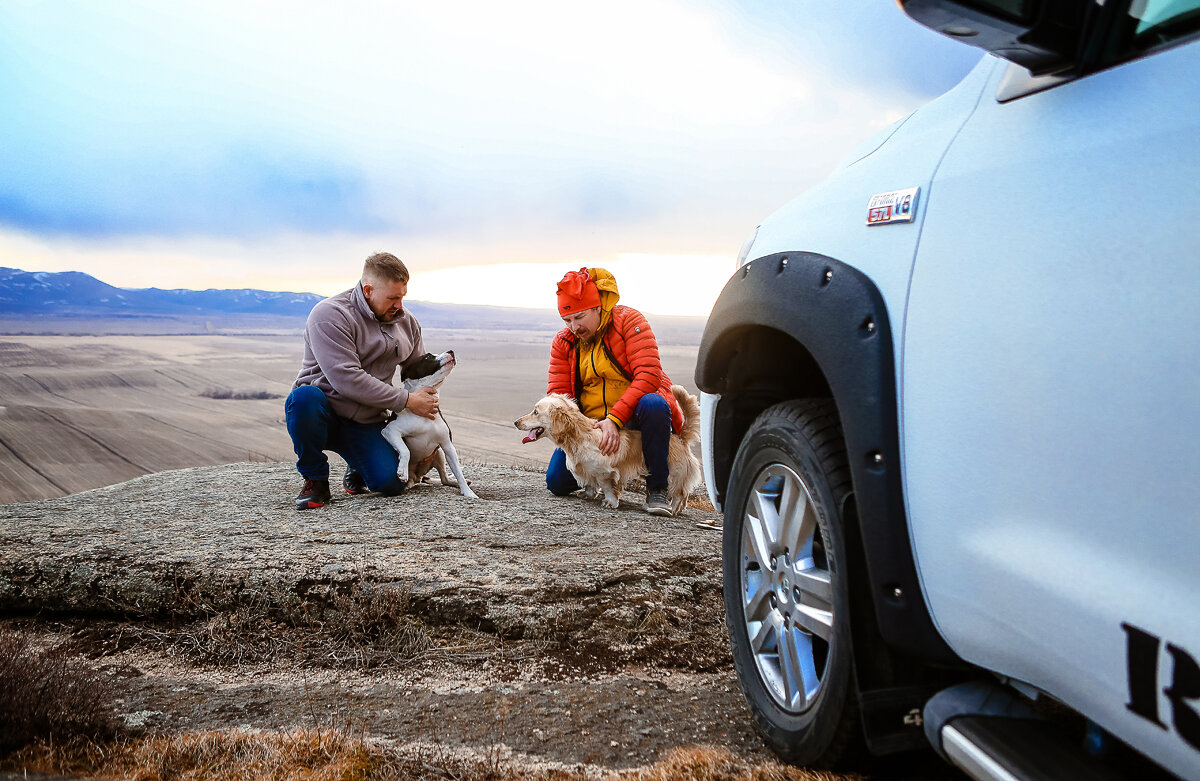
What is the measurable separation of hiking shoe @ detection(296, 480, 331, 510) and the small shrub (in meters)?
2.45

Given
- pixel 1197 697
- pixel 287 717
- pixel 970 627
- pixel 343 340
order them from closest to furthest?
pixel 1197 697
pixel 970 627
pixel 287 717
pixel 343 340

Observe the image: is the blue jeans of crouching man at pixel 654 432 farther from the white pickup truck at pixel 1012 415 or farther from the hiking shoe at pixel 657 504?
the white pickup truck at pixel 1012 415

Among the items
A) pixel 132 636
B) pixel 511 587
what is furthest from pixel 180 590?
pixel 511 587

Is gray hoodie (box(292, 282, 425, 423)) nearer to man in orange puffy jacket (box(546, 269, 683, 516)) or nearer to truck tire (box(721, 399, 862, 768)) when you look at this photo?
man in orange puffy jacket (box(546, 269, 683, 516))

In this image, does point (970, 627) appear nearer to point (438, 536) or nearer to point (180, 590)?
point (438, 536)

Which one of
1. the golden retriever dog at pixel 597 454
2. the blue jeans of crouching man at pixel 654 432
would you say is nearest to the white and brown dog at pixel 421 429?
the golden retriever dog at pixel 597 454

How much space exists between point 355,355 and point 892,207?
418 centimetres

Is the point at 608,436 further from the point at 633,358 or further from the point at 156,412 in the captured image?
the point at 156,412

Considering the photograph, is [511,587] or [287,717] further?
[511,587]

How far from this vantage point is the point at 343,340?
511cm

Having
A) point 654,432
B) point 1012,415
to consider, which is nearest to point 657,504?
point 654,432

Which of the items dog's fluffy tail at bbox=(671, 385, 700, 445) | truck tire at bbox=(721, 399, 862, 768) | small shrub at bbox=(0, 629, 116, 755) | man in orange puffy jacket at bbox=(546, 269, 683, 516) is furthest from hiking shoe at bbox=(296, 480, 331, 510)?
truck tire at bbox=(721, 399, 862, 768)

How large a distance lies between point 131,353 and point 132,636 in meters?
58.3

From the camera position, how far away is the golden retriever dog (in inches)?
211
